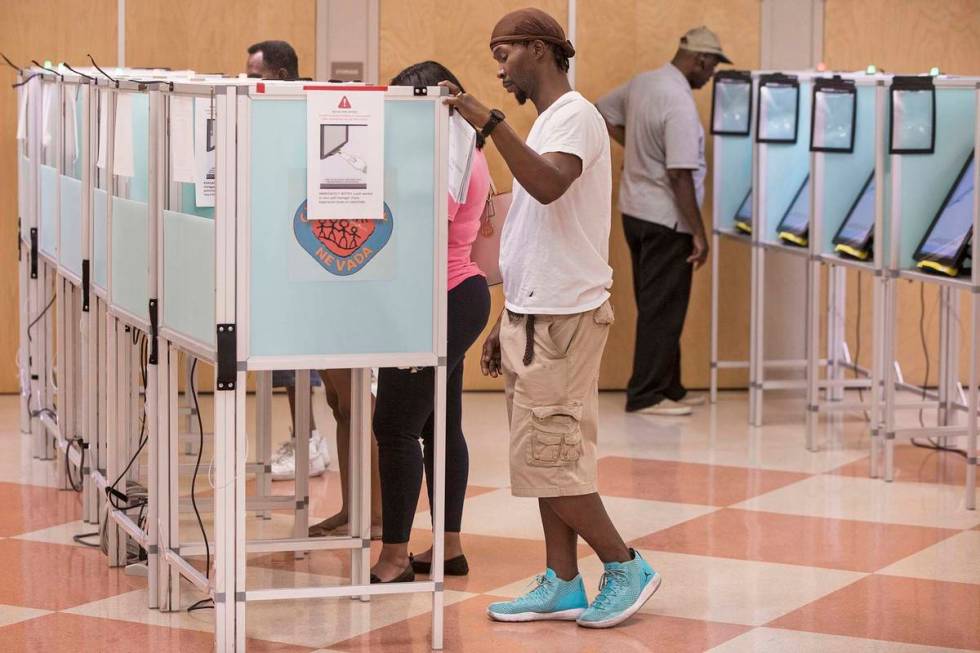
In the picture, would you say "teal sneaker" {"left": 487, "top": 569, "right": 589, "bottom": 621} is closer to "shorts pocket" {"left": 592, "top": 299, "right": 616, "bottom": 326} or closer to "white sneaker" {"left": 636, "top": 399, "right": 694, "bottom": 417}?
"shorts pocket" {"left": 592, "top": 299, "right": 616, "bottom": 326}

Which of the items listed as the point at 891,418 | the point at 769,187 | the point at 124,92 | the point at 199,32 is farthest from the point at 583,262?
the point at 199,32

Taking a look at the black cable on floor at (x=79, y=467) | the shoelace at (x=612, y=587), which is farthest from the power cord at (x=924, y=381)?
the black cable on floor at (x=79, y=467)

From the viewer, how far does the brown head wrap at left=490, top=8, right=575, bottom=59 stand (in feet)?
13.2

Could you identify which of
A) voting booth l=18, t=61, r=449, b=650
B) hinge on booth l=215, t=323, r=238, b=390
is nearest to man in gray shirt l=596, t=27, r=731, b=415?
voting booth l=18, t=61, r=449, b=650

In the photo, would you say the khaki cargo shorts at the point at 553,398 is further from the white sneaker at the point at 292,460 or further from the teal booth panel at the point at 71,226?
the white sneaker at the point at 292,460

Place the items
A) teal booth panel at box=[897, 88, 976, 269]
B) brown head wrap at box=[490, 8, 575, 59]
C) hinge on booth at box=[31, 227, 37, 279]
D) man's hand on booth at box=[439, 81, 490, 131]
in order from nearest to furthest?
man's hand on booth at box=[439, 81, 490, 131], brown head wrap at box=[490, 8, 575, 59], teal booth panel at box=[897, 88, 976, 269], hinge on booth at box=[31, 227, 37, 279]

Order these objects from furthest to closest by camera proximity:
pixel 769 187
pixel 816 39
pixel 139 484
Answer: pixel 816 39
pixel 769 187
pixel 139 484

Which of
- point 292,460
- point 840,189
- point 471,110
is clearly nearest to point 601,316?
point 471,110

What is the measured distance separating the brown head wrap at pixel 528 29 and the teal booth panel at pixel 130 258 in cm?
110

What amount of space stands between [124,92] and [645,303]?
154 inches

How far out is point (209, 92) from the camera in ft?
12.5

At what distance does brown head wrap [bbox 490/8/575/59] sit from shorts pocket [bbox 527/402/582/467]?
3.19 ft

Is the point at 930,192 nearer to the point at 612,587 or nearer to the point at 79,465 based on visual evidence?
the point at 612,587

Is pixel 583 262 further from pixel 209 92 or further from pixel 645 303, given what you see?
pixel 645 303
